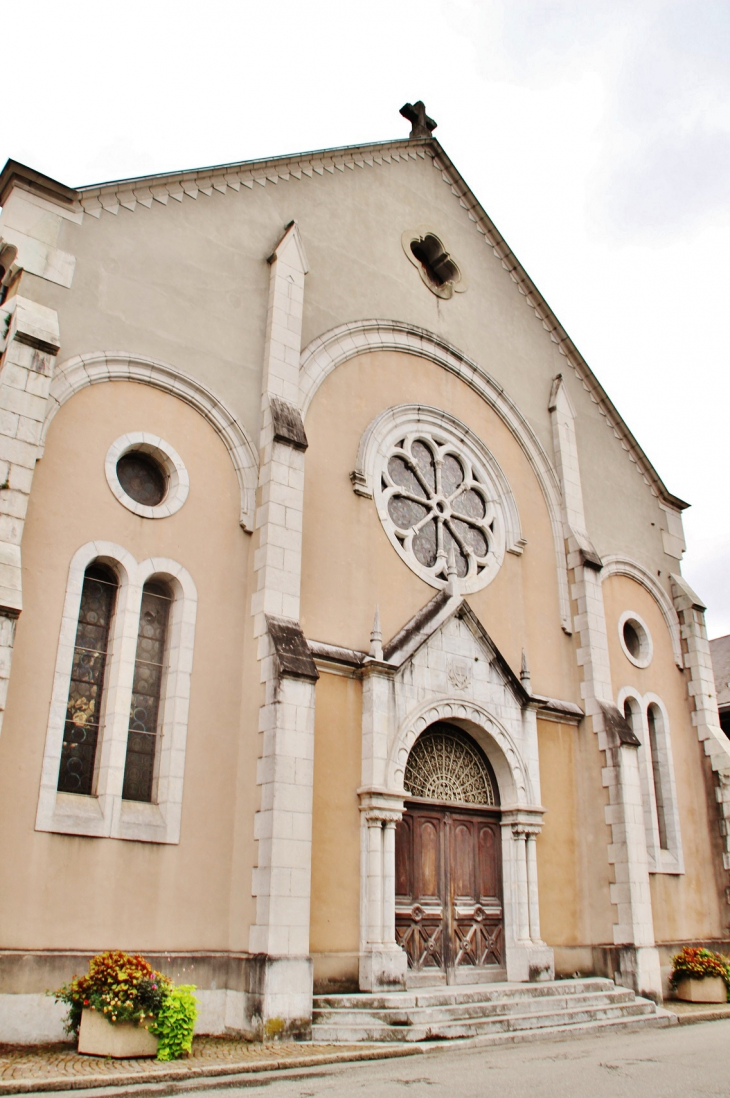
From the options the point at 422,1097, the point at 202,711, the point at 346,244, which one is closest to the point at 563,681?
the point at 202,711

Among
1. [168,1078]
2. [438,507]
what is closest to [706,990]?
Answer: [438,507]

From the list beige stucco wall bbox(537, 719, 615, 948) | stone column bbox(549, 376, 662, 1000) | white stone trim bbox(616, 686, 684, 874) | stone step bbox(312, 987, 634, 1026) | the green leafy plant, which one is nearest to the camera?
the green leafy plant

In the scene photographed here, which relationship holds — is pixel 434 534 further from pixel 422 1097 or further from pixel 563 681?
pixel 422 1097

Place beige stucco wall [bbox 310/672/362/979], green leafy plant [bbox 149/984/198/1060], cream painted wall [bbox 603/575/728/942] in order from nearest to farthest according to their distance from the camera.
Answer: green leafy plant [bbox 149/984/198/1060]
beige stucco wall [bbox 310/672/362/979]
cream painted wall [bbox 603/575/728/942]

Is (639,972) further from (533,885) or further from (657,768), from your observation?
(657,768)

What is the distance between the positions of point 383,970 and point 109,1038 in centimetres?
405

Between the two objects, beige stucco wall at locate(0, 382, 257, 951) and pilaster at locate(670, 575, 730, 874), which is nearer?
beige stucco wall at locate(0, 382, 257, 951)

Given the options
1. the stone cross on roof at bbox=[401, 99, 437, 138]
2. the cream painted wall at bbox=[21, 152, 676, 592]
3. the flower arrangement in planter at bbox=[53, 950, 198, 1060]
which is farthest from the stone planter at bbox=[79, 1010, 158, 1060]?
the stone cross on roof at bbox=[401, 99, 437, 138]

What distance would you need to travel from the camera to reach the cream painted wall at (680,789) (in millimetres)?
16677

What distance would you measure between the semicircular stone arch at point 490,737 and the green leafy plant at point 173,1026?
5.04 m

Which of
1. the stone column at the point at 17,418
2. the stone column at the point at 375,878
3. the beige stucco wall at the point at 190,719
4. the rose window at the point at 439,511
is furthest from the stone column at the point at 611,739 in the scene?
the stone column at the point at 17,418

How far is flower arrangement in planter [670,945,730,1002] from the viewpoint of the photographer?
15.1 meters

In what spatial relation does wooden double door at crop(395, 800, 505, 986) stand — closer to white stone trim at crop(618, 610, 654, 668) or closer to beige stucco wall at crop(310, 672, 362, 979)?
beige stucco wall at crop(310, 672, 362, 979)

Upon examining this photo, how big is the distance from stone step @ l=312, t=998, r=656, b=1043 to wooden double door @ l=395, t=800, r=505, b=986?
1.50 meters
